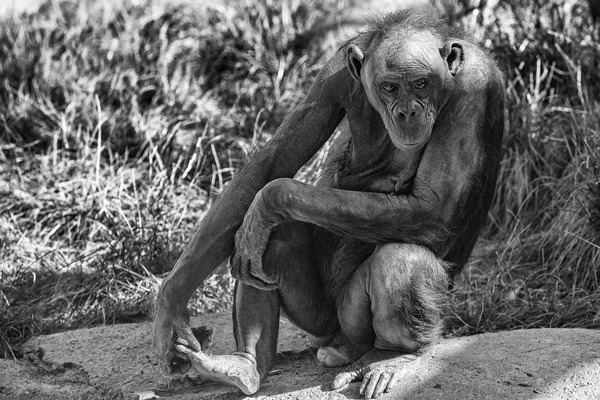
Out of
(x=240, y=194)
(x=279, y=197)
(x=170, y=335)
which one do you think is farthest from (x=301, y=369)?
(x=279, y=197)

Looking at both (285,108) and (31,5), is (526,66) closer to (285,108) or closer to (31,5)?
(285,108)

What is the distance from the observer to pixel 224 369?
329 centimetres

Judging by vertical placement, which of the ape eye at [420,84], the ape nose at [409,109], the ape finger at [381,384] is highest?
the ape eye at [420,84]

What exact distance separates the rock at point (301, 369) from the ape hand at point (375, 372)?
1.4 inches

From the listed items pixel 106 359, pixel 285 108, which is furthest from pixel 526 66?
pixel 106 359

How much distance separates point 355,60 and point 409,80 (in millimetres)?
254

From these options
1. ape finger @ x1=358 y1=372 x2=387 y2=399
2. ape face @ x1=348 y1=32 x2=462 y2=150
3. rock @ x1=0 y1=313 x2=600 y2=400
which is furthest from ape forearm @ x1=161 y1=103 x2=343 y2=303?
ape finger @ x1=358 y1=372 x2=387 y2=399

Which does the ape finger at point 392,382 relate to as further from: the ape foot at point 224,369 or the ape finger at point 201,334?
the ape finger at point 201,334

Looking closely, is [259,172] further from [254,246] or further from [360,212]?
[360,212]

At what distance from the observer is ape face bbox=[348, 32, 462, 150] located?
10.3ft

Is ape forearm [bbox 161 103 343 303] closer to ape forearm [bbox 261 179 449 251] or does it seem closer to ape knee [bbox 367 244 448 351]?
ape forearm [bbox 261 179 449 251]

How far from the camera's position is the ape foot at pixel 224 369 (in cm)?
327

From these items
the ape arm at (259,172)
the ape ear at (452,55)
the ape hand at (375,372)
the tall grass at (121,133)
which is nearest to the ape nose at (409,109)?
the ape ear at (452,55)

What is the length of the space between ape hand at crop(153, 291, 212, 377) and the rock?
0.12 meters
